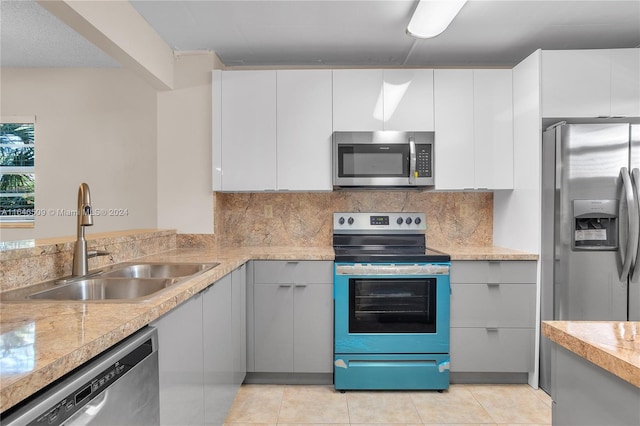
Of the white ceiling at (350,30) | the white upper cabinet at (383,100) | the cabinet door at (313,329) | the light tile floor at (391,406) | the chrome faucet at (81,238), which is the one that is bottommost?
the light tile floor at (391,406)

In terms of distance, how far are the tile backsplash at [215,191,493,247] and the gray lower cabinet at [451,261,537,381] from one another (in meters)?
0.62

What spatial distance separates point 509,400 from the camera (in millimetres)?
2525

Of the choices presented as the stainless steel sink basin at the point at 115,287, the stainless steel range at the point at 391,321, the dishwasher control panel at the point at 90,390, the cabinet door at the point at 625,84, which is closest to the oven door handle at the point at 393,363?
the stainless steel range at the point at 391,321

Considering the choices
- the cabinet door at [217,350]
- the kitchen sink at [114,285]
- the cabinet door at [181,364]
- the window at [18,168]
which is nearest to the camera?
the cabinet door at [181,364]

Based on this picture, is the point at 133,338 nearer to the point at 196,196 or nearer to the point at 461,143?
the point at 196,196

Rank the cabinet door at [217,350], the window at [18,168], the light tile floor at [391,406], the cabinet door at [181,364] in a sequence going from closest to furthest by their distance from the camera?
the cabinet door at [181,364] → the cabinet door at [217,350] → the light tile floor at [391,406] → the window at [18,168]

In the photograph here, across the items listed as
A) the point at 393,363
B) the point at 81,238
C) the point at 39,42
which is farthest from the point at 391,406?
the point at 39,42

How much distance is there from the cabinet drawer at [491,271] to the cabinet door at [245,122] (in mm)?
1581

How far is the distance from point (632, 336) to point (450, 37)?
2.42 m

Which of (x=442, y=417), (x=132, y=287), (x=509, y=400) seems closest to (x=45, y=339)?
(x=132, y=287)

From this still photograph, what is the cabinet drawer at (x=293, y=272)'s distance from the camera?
2.72m

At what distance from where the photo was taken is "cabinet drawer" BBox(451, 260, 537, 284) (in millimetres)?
→ 2695

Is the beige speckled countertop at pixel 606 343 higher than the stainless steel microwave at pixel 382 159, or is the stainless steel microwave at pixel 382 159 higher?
the stainless steel microwave at pixel 382 159

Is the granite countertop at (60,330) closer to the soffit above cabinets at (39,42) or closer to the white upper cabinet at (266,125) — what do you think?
the white upper cabinet at (266,125)
